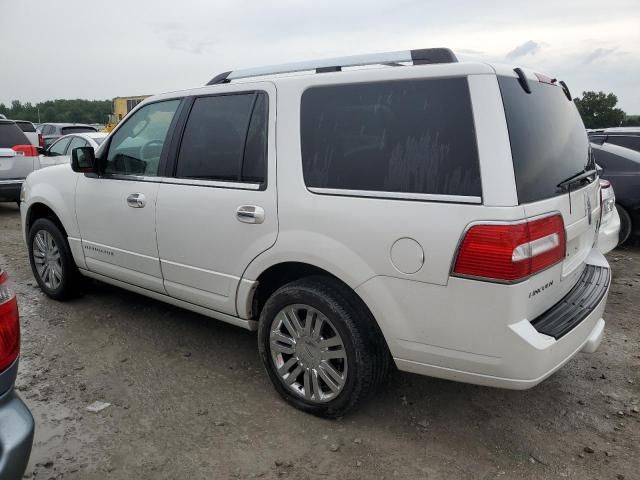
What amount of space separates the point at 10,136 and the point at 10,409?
31.4ft

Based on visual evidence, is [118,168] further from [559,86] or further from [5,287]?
[559,86]

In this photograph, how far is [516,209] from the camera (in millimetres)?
2232

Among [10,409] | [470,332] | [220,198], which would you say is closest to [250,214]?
[220,198]

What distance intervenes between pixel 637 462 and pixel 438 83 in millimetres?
2072

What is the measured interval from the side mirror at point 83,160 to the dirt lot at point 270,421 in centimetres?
127

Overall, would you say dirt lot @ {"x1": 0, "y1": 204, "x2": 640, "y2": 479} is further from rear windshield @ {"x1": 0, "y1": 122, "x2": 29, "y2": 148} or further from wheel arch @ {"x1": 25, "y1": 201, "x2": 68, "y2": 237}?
rear windshield @ {"x1": 0, "y1": 122, "x2": 29, "y2": 148}

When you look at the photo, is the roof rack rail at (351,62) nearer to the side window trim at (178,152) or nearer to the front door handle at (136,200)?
the side window trim at (178,152)

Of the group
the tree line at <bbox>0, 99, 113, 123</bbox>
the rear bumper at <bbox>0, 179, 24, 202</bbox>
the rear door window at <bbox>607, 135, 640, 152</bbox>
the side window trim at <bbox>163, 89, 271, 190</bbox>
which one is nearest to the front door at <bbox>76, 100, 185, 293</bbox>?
the side window trim at <bbox>163, 89, 271, 190</bbox>

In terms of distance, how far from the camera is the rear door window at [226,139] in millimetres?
3098

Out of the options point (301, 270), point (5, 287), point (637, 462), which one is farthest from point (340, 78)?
point (637, 462)

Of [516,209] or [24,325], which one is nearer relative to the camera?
[516,209]

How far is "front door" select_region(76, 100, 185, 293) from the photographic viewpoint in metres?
3.68

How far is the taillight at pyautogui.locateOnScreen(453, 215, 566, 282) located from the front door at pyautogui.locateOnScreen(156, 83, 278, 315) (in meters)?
1.09

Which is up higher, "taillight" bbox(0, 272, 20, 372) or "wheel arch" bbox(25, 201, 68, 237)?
"taillight" bbox(0, 272, 20, 372)
